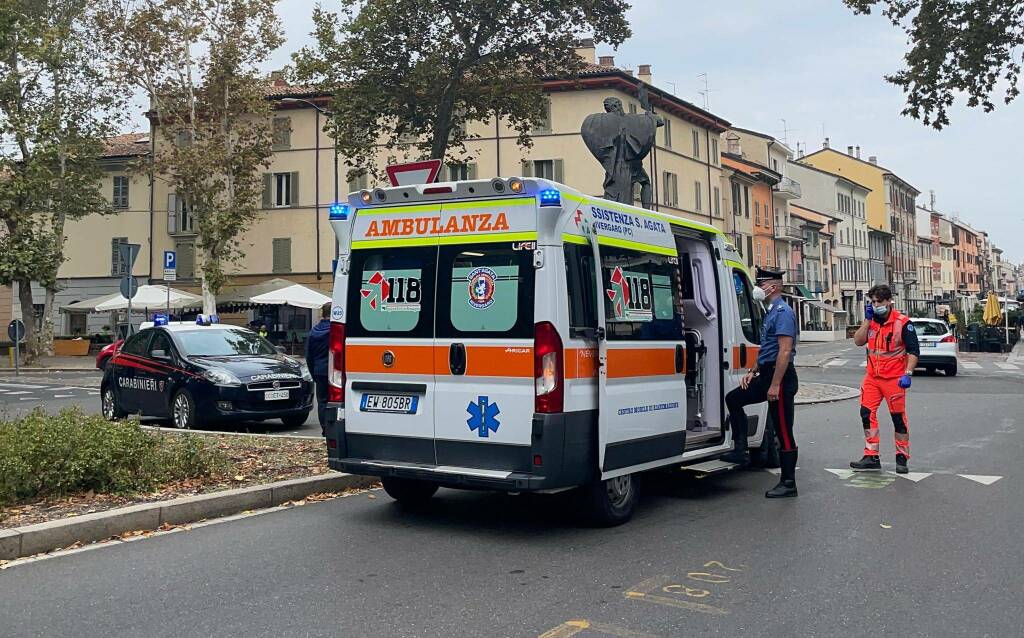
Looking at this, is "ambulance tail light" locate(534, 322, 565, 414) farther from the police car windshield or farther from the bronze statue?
the police car windshield

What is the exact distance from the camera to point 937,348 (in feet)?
80.0

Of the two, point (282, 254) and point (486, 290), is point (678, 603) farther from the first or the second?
point (282, 254)

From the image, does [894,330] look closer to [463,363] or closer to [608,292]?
[608,292]

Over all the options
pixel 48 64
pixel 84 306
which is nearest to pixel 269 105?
pixel 48 64

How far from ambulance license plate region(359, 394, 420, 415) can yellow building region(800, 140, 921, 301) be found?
92505 millimetres

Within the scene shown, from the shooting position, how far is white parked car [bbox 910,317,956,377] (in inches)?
960

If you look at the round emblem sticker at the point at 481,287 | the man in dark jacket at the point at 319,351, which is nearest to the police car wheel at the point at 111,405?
the man in dark jacket at the point at 319,351

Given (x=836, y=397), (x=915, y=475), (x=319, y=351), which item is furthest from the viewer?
(x=836, y=397)

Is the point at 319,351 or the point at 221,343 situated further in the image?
the point at 221,343

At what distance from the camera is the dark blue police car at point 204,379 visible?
12.6 metres

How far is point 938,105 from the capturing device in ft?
60.0

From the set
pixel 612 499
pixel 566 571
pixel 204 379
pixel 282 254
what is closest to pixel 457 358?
pixel 612 499

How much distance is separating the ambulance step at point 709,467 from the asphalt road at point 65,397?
244 inches

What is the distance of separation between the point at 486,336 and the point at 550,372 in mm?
561
